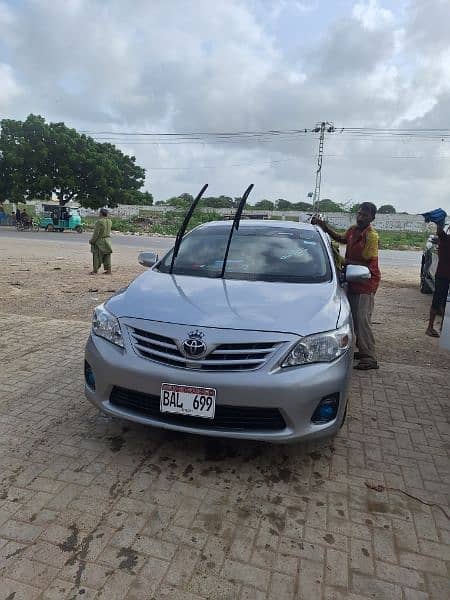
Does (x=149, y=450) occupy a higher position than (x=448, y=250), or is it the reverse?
(x=448, y=250)

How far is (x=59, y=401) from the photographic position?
3643mm

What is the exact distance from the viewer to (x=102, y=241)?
1067cm

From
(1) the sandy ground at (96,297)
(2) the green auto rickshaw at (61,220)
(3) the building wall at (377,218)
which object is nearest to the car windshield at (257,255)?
(1) the sandy ground at (96,297)

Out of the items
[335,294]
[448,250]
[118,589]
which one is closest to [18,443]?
[118,589]

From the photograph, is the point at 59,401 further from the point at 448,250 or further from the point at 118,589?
the point at 448,250

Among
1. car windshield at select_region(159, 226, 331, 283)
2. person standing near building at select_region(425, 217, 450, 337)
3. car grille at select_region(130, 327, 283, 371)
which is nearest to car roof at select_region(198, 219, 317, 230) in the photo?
car windshield at select_region(159, 226, 331, 283)

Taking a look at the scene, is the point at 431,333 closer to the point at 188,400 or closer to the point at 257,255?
the point at 257,255

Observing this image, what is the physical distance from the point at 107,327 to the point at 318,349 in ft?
4.45

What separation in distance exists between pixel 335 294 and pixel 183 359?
4.31 feet

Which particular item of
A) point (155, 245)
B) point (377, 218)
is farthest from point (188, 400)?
point (377, 218)

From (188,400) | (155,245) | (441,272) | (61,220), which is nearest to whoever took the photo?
(188,400)

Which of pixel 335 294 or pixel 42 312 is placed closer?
pixel 335 294

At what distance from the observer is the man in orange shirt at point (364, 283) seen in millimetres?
4605

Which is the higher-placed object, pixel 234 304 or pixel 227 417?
pixel 234 304
